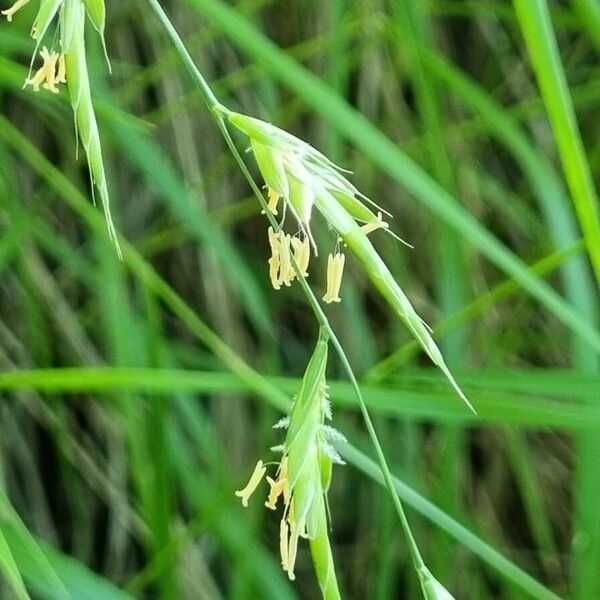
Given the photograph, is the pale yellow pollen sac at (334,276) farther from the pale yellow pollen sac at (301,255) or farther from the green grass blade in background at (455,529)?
the green grass blade in background at (455,529)

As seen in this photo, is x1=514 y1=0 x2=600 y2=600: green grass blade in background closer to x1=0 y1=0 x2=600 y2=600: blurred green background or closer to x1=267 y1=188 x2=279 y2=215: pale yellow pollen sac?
x1=267 y1=188 x2=279 y2=215: pale yellow pollen sac

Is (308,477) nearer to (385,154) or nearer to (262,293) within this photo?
(385,154)

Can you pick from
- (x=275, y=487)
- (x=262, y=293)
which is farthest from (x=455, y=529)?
(x=262, y=293)

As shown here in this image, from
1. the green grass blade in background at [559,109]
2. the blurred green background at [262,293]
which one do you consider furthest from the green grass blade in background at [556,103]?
the blurred green background at [262,293]

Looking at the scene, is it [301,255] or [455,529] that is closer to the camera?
[301,255]

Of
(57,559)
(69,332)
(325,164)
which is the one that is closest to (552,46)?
(325,164)

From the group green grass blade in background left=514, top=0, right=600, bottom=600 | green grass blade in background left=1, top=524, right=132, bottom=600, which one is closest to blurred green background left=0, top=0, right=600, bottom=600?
green grass blade in background left=1, top=524, right=132, bottom=600
